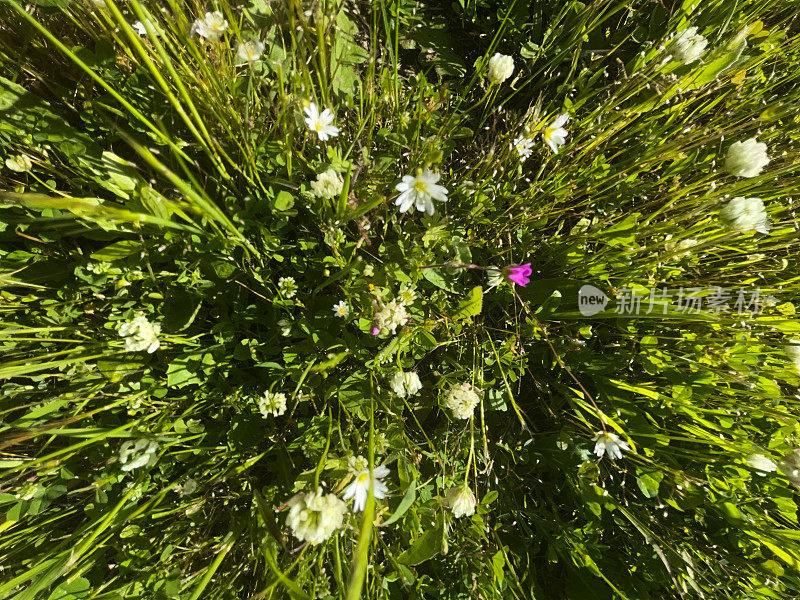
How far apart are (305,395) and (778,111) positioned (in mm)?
1888

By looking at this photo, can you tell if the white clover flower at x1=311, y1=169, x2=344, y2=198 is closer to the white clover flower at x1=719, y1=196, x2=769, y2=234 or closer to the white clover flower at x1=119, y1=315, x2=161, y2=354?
the white clover flower at x1=119, y1=315, x2=161, y2=354

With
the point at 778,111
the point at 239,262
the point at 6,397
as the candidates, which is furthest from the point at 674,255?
the point at 6,397

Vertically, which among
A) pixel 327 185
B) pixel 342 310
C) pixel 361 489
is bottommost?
pixel 361 489

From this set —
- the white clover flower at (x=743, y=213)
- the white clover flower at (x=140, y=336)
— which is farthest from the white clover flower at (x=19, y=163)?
the white clover flower at (x=743, y=213)

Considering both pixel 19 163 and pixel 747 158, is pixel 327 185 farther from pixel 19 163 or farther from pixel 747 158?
pixel 747 158

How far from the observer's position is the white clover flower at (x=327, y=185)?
1.46 m

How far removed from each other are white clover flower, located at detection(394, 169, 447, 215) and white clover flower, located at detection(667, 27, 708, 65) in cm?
97

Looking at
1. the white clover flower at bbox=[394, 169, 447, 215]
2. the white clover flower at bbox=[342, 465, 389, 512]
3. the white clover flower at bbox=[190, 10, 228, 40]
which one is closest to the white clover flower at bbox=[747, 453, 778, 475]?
the white clover flower at bbox=[342, 465, 389, 512]

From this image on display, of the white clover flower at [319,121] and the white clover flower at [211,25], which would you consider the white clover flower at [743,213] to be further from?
the white clover flower at [211,25]

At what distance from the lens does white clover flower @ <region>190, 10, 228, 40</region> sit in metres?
1.37

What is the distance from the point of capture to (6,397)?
1729mm

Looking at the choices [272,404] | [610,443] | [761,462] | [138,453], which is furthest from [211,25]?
[761,462]

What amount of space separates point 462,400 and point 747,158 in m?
1.25

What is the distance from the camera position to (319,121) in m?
1.59
